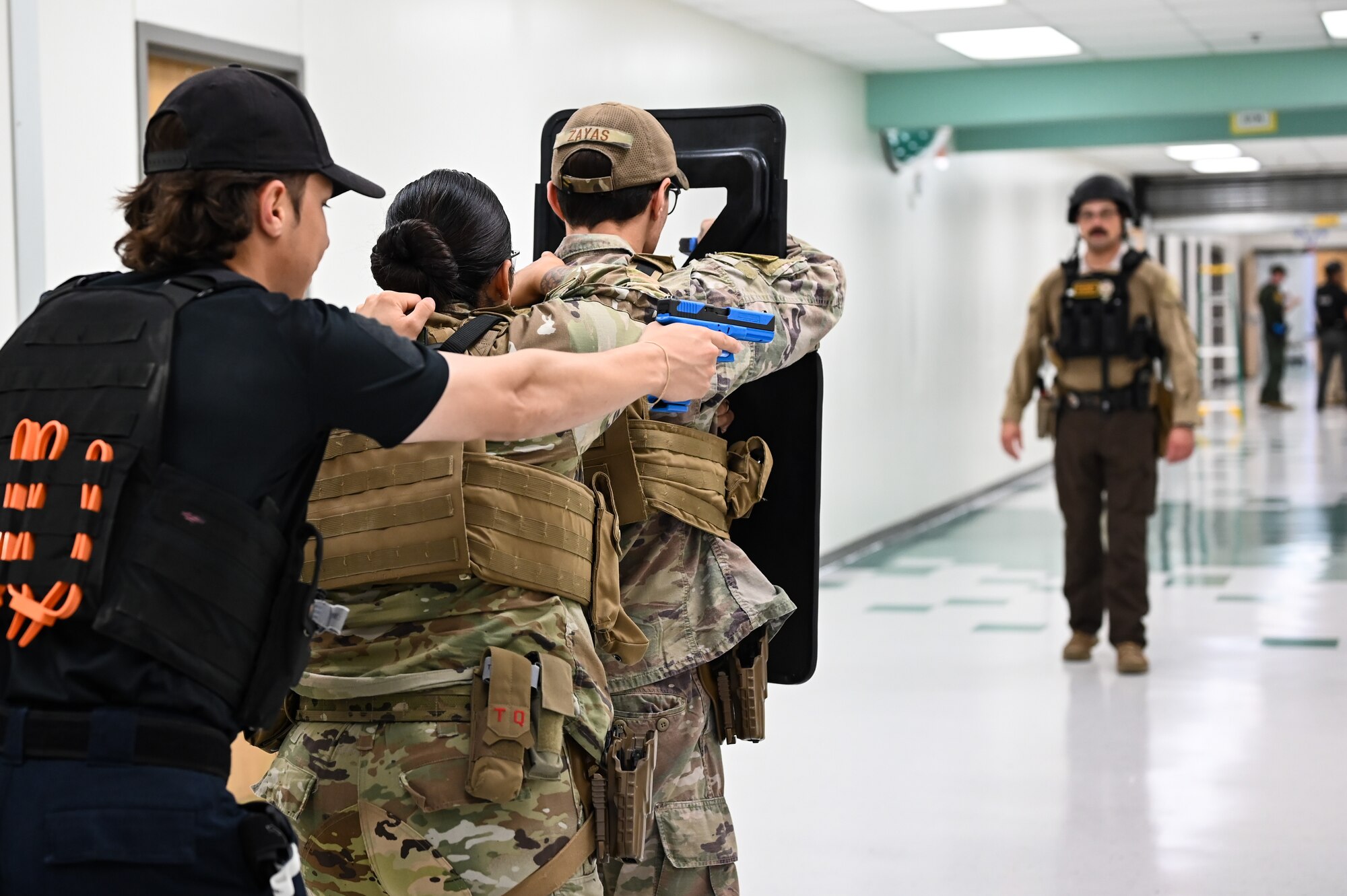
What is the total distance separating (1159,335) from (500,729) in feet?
13.6

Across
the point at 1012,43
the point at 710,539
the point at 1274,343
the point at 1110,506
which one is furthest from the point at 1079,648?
the point at 1274,343

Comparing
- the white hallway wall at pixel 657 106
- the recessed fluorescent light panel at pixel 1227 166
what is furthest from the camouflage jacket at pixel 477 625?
the recessed fluorescent light panel at pixel 1227 166

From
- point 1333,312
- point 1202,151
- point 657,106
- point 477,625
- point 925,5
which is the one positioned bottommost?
point 477,625

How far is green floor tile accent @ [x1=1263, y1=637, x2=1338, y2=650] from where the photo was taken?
18.4ft

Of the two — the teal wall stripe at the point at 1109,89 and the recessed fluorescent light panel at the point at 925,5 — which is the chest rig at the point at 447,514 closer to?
the recessed fluorescent light panel at the point at 925,5

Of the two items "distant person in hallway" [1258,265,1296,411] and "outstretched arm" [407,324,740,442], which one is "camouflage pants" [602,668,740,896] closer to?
"outstretched arm" [407,324,740,442]

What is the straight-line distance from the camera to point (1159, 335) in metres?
5.27

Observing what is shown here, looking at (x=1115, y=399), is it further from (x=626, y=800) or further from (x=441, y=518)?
(x=441, y=518)

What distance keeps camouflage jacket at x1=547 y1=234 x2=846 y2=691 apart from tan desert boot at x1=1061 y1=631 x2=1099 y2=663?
351 centimetres

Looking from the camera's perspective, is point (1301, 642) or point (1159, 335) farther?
point (1301, 642)

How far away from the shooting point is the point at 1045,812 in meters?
3.82

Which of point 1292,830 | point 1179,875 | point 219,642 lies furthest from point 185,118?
point 1292,830

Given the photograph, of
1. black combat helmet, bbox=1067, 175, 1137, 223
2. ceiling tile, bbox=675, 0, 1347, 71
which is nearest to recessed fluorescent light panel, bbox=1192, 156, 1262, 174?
ceiling tile, bbox=675, 0, 1347, 71

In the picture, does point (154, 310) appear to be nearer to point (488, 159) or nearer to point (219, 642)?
point (219, 642)
